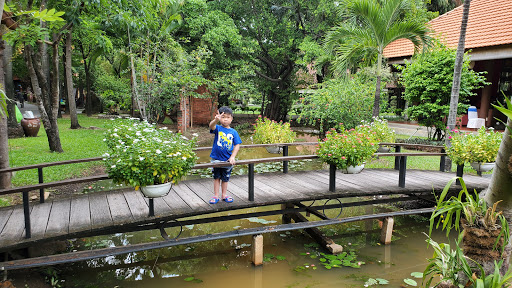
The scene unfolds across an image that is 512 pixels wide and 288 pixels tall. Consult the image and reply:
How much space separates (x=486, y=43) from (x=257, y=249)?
458 inches

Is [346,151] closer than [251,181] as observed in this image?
No

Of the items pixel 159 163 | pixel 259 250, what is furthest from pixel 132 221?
pixel 259 250

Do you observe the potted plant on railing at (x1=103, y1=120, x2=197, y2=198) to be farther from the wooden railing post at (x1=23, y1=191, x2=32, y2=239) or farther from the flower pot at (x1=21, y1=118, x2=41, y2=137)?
the flower pot at (x1=21, y1=118, x2=41, y2=137)

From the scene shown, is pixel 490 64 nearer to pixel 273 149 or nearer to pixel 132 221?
pixel 273 149

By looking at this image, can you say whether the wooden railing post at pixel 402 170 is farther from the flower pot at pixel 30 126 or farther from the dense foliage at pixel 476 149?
the flower pot at pixel 30 126

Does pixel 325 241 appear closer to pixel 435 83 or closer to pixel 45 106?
pixel 435 83

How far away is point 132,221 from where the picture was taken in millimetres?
4332

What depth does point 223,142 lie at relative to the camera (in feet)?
16.4

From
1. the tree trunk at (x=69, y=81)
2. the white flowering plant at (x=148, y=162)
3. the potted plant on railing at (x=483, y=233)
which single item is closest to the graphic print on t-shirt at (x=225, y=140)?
the white flowering plant at (x=148, y=162)

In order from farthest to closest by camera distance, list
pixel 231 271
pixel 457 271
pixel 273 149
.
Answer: pixel 273 149 < pixel 231 271 < pixel 457 271

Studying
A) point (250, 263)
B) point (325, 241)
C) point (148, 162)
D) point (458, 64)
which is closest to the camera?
point (148, 162)

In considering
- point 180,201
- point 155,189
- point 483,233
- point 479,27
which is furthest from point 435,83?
point 155,189

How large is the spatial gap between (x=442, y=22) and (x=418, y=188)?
13.1 metres

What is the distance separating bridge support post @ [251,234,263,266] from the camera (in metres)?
5.07
